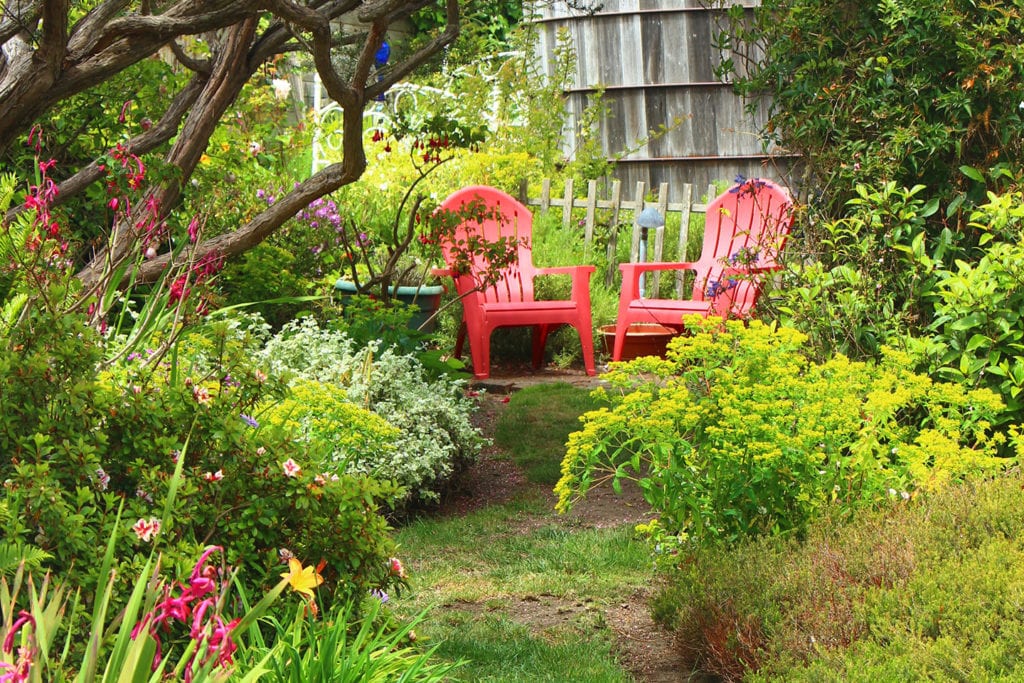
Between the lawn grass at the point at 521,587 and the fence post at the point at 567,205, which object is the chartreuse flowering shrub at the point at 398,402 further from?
the fence post at the point at 567,205

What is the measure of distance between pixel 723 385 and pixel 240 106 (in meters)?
4.90

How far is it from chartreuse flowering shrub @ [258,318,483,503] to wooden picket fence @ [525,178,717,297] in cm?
365

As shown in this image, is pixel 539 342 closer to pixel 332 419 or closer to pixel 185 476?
pixel 332 419

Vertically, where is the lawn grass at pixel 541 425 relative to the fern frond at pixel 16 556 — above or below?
below

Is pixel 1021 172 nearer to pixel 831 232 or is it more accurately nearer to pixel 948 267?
pixel 948 267

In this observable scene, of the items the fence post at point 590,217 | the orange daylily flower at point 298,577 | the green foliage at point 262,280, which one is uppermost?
the fence post at point 590,217

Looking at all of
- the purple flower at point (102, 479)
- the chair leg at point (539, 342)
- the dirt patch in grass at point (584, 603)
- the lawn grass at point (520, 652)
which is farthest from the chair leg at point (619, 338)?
the purple flower at point (102, 479)

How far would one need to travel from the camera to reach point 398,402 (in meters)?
4.99

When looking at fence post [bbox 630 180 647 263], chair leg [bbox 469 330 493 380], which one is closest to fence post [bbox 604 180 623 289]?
fence post [bbox 630 180 647 263]

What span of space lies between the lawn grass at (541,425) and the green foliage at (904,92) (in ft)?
5.27

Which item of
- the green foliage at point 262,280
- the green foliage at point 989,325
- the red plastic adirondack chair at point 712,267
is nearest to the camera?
the green foliage at point 989,325

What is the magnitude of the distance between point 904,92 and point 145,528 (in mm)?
3909

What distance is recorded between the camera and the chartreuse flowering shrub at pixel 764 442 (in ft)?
10.6

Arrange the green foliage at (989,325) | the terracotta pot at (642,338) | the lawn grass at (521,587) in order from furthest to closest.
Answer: the terracotta pot at (642,338), the green foliage at (989,325), the lawn grass at (521,587)
